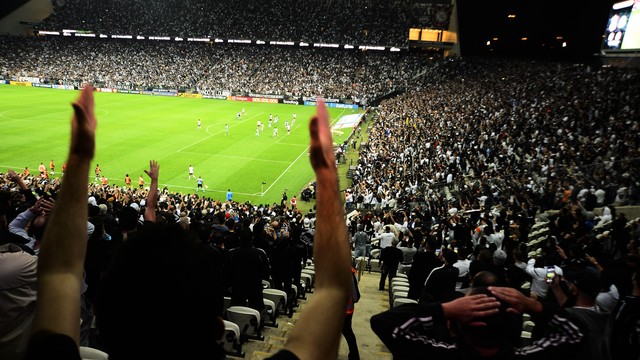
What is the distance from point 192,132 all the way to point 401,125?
65.7ft

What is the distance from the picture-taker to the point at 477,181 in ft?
62.2

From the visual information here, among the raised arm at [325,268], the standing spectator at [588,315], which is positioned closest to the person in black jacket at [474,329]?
the standing spectator at [588,315]

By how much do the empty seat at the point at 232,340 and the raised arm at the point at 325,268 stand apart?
4314 mm

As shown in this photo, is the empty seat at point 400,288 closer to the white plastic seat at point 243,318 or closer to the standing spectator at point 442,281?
the standing spectator at point 442,281

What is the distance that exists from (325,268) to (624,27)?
40.7 meters

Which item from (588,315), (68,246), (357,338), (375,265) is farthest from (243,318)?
(375,265)

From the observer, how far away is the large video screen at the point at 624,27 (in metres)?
31.2

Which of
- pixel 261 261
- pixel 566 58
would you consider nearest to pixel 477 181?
pixel 261 261

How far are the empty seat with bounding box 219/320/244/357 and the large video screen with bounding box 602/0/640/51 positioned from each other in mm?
36797

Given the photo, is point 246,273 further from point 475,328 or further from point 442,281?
point 475,328

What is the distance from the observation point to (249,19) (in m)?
79.1

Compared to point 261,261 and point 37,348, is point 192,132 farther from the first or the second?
point 37,348

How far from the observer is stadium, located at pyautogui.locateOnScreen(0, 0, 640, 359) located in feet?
16.5

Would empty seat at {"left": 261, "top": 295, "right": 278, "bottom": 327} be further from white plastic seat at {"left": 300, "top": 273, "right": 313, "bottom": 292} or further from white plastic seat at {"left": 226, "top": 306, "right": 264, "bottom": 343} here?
white plastic seat at {"left": 300, "top": 273, "right": 313, "bottom": 292}
